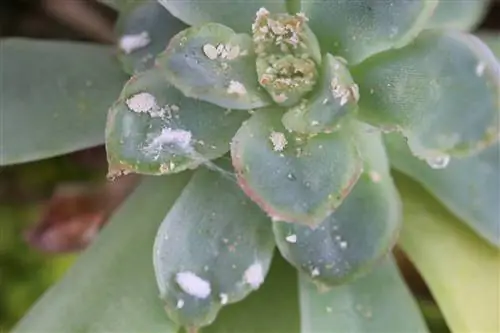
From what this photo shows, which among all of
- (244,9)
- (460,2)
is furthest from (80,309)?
(460,2)

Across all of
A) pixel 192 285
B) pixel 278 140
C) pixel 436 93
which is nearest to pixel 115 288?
pixel 192 285

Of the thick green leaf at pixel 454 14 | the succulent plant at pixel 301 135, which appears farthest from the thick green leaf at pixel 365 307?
the thick green leaf at pixel 454 14

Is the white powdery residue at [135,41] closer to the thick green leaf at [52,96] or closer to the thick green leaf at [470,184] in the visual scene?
the thick green leaf at [52,96]

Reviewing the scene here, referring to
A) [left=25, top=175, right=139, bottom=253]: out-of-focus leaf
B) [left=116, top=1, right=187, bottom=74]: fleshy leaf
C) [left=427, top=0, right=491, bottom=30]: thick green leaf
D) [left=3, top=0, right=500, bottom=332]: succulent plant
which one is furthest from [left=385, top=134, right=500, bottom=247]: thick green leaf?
[left=25, top=175, right=139, bottom=253]: out-of-focus leaf

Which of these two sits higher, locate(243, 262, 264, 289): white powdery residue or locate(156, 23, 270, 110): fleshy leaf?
locate(156, 23, 270, 110): fleshy leaf

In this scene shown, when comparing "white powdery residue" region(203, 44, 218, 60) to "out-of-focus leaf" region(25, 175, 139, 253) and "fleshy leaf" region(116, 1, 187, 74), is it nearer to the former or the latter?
"fleshy leaf" region(116, 1, 187, 74)

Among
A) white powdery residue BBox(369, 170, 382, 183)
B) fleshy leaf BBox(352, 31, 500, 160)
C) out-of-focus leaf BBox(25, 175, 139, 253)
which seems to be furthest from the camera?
out-of-focus leaf BBox(25, 175, 139, 253)

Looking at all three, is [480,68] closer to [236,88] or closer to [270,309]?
[236,88]
